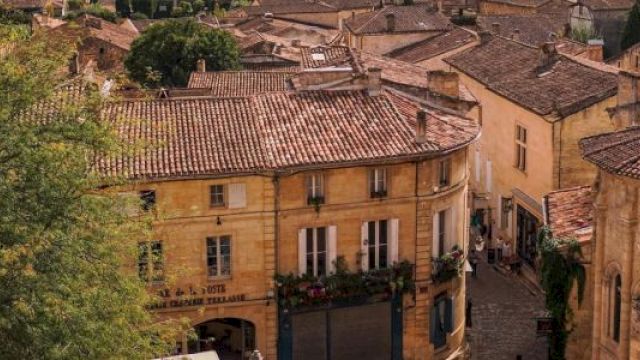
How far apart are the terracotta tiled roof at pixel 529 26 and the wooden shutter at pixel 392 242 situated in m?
42.8

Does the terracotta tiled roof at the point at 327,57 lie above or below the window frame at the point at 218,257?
above

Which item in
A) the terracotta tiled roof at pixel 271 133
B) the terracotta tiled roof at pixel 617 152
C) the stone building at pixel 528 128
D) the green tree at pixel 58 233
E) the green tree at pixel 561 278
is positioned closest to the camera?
the green tree at pixel 58 233

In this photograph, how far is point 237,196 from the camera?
35750 millimetres

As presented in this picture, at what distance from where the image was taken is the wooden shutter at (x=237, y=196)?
1404 inches

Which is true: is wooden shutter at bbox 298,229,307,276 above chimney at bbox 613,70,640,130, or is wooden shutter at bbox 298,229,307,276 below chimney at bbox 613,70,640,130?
below

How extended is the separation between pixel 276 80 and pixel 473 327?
17.4 m

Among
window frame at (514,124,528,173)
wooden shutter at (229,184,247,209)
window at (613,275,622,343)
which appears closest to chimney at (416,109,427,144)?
wooden shutter at (229,184,247,209)

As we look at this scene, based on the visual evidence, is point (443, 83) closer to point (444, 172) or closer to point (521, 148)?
point (521, 148)

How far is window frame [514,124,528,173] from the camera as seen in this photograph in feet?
160

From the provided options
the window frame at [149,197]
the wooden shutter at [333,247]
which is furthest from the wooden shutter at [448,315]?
the window frame at [149,197]

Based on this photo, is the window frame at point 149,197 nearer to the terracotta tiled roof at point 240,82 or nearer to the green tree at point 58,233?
the green tree at point 58,233

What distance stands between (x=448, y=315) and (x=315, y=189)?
6626mm

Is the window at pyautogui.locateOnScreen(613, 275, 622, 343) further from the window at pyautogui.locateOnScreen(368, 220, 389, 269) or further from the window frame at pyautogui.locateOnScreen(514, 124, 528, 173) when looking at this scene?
the window frame at pyautogui.locateOnScreen(514, 124, 528, 173)

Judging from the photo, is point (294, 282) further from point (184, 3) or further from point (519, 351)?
point (184, 3)
